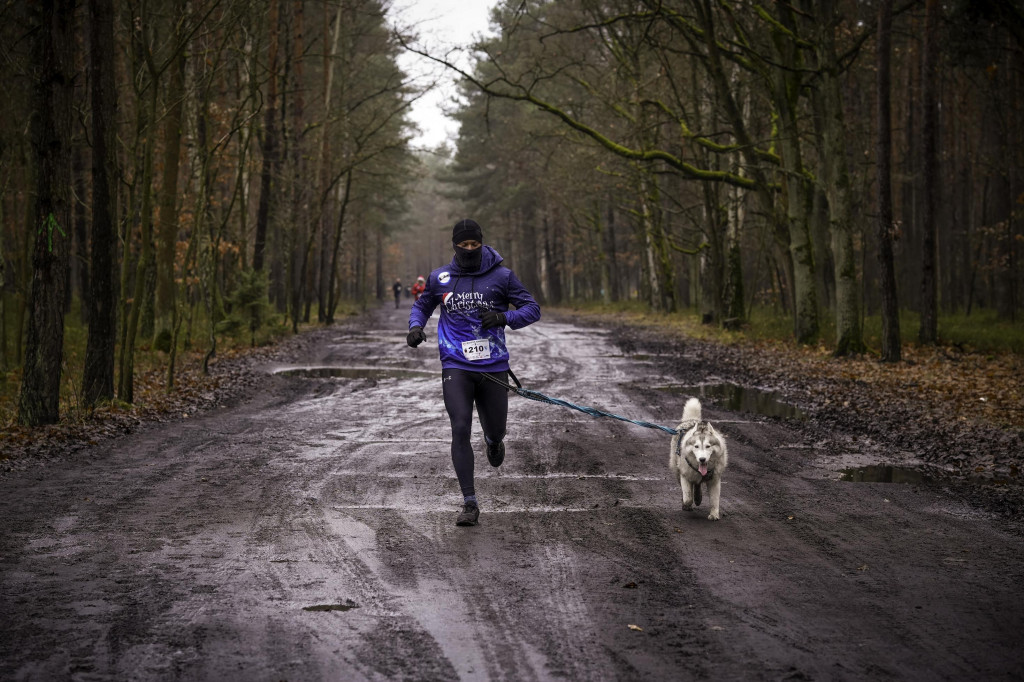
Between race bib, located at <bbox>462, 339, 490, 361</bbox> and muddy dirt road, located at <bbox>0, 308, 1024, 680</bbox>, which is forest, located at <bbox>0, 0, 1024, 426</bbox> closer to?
muddy dirt road, located at <bbox>0, 308, 1024, 680</bbox>

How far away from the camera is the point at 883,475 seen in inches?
377

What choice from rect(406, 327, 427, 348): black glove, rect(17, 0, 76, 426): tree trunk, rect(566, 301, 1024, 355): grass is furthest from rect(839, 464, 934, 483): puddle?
rect(566, 301, 1024, 355): grass

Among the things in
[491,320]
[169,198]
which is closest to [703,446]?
[491,320]

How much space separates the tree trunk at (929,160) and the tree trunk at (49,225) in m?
17.3

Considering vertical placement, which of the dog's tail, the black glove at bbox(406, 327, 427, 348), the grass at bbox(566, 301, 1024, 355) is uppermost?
the black glove at bbox(406, 327, 427, 348)

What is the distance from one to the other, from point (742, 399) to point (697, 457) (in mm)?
8591

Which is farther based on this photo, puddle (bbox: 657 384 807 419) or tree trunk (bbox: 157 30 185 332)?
tree trunk (bbox: 157 30 185 332)

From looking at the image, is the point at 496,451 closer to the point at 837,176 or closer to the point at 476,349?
the point at 476,349

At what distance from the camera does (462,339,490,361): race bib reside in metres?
7.65

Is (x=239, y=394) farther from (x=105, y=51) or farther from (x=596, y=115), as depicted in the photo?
(x=596, y=115)

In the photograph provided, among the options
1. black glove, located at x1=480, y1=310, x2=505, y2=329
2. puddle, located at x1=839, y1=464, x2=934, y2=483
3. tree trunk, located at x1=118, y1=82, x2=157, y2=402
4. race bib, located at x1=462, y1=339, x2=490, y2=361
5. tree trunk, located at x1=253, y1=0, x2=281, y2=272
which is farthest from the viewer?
tree trunk, located at x1=253, y1=0, x2=281, y2=272

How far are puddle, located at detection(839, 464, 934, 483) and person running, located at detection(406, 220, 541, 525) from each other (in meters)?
3.82

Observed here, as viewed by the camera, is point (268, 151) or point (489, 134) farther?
point (489, 134)

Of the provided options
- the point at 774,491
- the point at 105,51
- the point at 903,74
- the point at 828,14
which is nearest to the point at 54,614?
the point at 774,491
